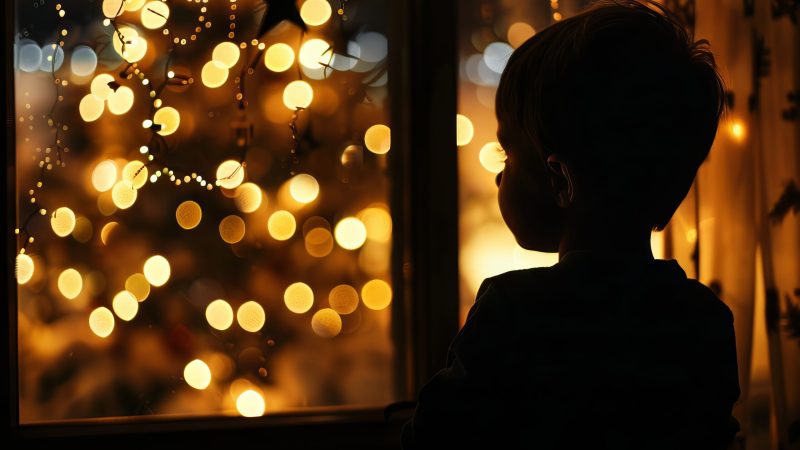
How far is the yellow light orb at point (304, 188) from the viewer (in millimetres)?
1550

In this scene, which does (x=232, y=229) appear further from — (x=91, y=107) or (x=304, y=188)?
(x=91, y=107)

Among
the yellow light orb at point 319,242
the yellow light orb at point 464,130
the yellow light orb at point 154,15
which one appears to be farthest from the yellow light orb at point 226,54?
the yellow light orb at point 464,130

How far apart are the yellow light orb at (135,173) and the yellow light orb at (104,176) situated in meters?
0.02

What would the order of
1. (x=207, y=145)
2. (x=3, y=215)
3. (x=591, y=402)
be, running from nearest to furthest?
(x=591, y=402), (x=3, y=215), (x=207, y=145)

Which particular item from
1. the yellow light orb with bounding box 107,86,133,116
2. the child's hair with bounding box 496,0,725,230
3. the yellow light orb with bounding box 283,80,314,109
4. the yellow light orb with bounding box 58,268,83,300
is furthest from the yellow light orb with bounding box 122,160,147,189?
the child's hair with bounding box 496,0,725,230

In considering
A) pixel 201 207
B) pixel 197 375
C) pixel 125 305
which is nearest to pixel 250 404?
pixel 197 375

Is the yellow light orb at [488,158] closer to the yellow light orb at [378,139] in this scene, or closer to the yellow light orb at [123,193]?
the yellow light orb at [378,139]

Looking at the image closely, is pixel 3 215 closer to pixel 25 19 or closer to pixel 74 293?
pixel 74 293

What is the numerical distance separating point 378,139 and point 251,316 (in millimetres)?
493

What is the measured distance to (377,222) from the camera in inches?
62.7

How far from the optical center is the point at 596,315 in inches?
27.3

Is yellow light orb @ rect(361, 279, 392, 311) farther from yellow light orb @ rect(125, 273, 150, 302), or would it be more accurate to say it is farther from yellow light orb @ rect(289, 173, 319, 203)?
yellow light orb @ rect(125, 273, 150, 302)

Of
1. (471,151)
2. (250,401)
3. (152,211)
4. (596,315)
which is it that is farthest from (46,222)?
(596,315)

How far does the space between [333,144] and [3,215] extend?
2.29 ft
